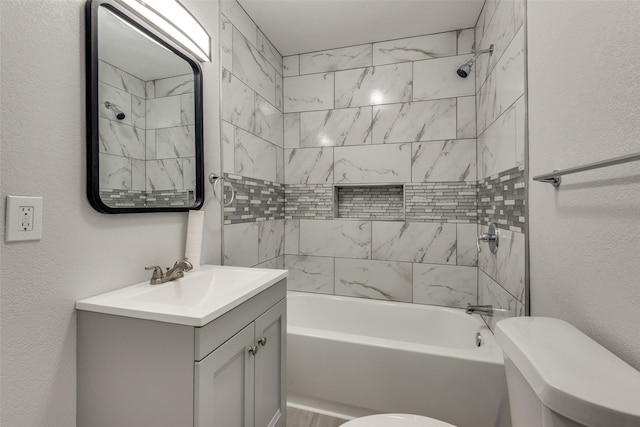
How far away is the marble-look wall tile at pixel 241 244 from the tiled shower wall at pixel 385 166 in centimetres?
54

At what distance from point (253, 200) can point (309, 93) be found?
1129 mm

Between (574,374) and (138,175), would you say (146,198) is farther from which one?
(574,374)

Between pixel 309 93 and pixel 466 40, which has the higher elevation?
pixel 466 40

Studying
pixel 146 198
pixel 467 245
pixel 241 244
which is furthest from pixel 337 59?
pixel 146 198

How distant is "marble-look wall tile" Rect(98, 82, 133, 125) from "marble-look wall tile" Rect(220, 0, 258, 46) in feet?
3.34

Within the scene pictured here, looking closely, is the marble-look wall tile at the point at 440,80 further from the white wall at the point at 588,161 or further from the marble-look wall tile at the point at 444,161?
the white wall at the point at 588,161

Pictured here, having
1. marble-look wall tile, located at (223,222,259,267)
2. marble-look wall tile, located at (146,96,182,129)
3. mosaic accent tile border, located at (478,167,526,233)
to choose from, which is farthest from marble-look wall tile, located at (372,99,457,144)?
marble-look wall tile, located at (146,96,182,129)

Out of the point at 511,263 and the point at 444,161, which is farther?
the point at 444,161

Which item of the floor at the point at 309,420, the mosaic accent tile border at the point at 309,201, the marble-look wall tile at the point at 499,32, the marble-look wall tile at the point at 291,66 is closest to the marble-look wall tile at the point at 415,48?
the marble-look wall tile at the point at 499,32

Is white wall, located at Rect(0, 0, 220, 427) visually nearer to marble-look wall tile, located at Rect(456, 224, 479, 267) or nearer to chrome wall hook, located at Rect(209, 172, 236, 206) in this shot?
chrome wall hook, located at Rect(209, 172, 236, 206)

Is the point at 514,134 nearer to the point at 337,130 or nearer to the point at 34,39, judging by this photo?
the point at 337,130

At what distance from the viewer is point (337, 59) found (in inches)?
100

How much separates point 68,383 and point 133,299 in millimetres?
309

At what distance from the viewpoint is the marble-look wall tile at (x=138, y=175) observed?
123cm
